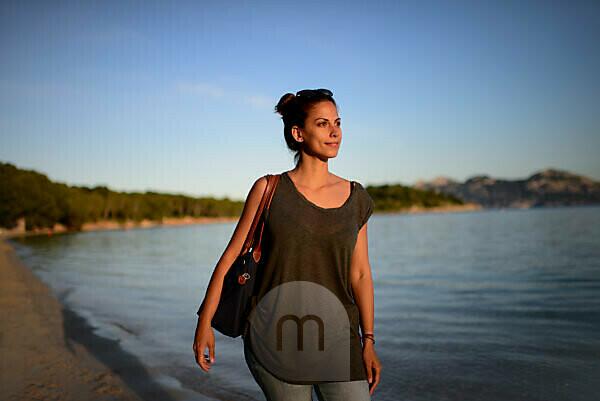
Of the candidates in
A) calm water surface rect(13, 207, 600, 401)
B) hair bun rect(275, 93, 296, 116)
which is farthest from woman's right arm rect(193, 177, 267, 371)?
calm water surface rect(13, 207, 600, 401)

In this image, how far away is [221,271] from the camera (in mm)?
2123

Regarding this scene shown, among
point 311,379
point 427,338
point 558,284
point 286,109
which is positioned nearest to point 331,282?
point 311,379

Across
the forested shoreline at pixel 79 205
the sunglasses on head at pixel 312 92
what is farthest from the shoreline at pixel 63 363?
the forested shoreline at pixel 79 205

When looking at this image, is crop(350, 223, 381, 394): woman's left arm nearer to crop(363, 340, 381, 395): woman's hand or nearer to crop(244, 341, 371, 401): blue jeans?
crop(363, 340, 381, 395): woman's hand

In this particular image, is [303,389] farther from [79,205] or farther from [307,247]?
[79,205]

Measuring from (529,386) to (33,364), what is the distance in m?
5.65

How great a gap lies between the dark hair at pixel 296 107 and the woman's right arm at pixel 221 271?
0.79 ft

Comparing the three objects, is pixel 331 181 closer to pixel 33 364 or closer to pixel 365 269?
pixel 365 269

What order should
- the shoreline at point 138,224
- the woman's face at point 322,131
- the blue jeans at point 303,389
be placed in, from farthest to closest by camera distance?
the shoreline at point 138,224, the woman's face at point 322,131, the blue jeans at point 303,389

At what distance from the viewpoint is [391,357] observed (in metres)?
6.75

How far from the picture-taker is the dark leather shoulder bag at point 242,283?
6.77 ft

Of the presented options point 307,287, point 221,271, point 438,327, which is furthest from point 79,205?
point 307,287

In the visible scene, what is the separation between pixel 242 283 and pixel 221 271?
121mm

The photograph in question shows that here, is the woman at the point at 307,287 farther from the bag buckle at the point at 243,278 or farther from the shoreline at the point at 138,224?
the shoreline at the point at 138,224
